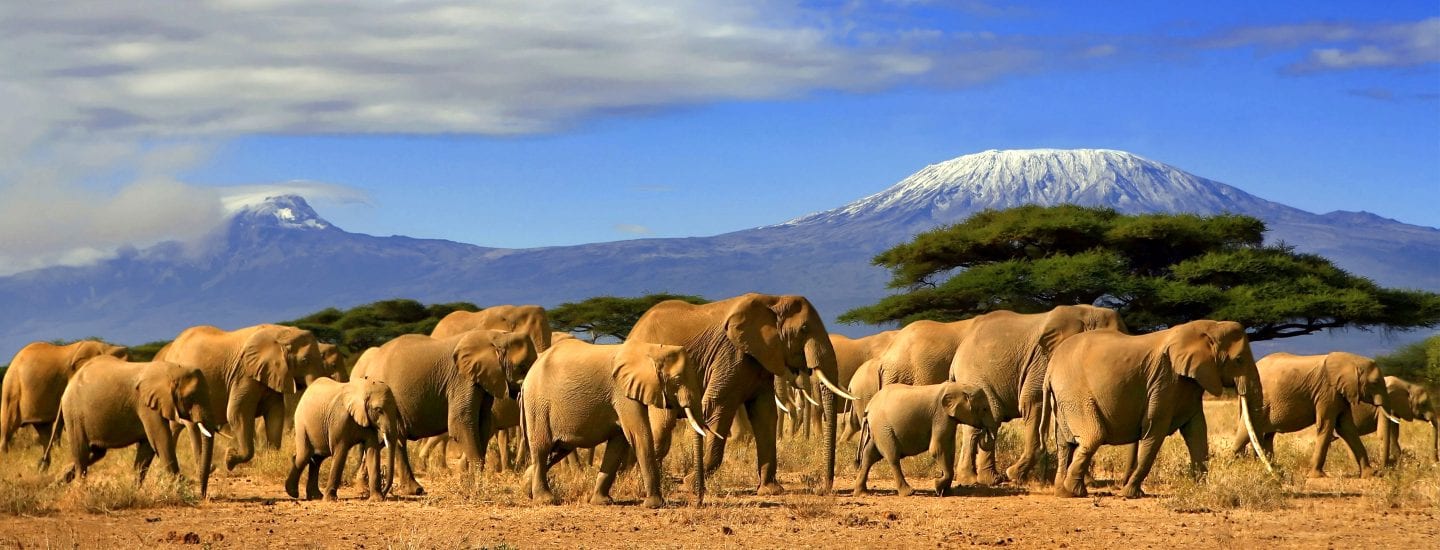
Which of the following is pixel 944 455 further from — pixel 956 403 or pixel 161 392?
pixel 161 392

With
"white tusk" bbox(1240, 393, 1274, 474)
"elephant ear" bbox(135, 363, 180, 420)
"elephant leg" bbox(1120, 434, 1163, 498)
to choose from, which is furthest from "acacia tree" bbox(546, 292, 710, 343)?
"elephant leg" bbox(1120, 434, 1163, 498)

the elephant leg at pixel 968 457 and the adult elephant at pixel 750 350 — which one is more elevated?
the adult elephant at pixel 750 350

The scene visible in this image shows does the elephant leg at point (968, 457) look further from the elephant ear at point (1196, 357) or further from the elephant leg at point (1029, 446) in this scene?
the elephant ear at point (1196, 357)

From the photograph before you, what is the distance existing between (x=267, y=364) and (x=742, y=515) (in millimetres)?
8698

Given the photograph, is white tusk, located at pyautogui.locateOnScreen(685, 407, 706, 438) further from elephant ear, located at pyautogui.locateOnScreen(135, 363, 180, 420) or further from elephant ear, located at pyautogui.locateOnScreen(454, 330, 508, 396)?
elephant ear, located at pyautogui.locateOnScreen(135, 363, 180, 420)

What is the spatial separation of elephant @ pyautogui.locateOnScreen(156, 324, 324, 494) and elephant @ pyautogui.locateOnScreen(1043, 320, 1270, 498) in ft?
31.7

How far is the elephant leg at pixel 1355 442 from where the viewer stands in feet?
68.1

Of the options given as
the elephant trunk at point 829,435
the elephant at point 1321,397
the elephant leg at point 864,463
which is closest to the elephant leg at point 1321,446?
the elephant at point 1321,397

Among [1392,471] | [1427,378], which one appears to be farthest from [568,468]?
[1427,378]

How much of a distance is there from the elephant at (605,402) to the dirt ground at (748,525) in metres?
0.40

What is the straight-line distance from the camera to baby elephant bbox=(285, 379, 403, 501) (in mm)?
17375

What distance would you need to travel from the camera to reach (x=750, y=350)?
58.3ft

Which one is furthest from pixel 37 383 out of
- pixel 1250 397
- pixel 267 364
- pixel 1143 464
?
pixel 1250 397

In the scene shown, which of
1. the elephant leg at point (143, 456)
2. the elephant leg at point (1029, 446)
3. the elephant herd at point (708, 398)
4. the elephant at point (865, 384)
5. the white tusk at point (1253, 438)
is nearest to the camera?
the elephant herd at point (708, 398)
